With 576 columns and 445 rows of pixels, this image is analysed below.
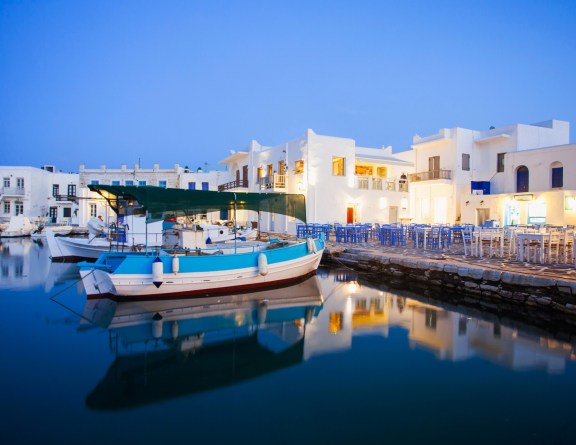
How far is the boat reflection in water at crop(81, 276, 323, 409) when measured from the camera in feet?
19.0

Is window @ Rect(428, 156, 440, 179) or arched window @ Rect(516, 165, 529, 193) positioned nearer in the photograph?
arched window @ Rect(516, 165, 529, 193)

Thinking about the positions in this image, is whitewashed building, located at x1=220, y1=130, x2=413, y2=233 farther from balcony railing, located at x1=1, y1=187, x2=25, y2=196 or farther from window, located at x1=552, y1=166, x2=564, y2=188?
balcony railing, located at x1=1, y1=187, x2=25, y2=196

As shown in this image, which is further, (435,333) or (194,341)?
(435,333)

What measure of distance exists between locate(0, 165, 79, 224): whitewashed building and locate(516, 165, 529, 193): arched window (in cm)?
3847

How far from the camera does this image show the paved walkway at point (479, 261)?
970 centimetres

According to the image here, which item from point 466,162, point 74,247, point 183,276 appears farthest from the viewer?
point 466,162

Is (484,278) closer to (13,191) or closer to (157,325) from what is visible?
(157,325)

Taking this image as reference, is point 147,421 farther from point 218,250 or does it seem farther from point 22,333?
point 218,250

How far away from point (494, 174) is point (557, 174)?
451cm

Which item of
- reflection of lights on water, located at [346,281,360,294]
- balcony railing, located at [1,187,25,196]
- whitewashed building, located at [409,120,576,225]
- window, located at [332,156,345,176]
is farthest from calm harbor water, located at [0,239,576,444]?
balcony railing, located at [1,187,25,196]

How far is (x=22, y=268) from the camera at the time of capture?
17344mm

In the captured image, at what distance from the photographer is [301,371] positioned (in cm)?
626

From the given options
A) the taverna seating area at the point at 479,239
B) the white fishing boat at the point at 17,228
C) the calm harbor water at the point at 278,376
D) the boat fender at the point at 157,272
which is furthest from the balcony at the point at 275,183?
the white fishing boat at the point at 17,228

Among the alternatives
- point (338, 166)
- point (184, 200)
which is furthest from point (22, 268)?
point (338, 166)
